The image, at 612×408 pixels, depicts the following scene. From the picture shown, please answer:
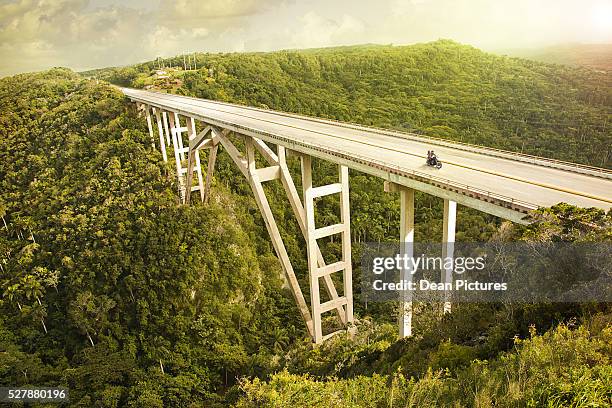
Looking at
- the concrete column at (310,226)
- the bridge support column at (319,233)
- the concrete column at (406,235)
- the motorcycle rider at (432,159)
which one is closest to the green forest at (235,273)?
the concrete column at (406,235)

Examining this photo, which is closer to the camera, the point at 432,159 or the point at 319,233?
the point at 432,159

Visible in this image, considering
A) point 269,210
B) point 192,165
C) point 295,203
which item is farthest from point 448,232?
point 192,165

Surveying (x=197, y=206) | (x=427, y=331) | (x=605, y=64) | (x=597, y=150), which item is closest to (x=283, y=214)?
(x=197, y=206)

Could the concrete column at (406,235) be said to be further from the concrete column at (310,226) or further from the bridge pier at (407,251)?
the concrete column at (310,226)

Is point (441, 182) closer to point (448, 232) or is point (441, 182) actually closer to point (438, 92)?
point (448, 232)

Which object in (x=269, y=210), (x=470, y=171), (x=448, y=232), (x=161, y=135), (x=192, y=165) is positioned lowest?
(x=269, y=210)

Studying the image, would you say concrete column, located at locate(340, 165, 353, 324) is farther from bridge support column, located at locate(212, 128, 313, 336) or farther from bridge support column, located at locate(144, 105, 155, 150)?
bridge support column, located at locate(144, 105, 155, 150)

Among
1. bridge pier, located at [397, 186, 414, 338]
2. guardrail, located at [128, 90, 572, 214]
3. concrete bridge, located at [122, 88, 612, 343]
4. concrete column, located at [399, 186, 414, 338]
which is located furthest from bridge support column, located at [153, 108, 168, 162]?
concrete column, located at [399, 186, 414, 338]

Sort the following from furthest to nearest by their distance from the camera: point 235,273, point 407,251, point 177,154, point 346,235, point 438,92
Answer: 1. point 438,92
2. point 177,154
3. point 235,273
4. point 346,235
5. point 407,251

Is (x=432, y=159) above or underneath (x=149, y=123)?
above
